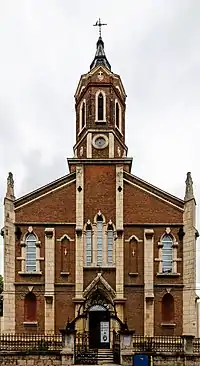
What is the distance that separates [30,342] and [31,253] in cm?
758

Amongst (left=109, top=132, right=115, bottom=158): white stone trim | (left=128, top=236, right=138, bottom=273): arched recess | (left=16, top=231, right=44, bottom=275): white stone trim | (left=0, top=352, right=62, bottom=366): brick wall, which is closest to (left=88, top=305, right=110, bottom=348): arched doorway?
(left=128, top=236, right=138, bottom=273): arched recess

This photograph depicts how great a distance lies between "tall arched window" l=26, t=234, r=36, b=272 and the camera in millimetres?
45250

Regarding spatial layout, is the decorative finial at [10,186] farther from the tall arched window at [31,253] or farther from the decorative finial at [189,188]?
the decorative finial at [189,188]

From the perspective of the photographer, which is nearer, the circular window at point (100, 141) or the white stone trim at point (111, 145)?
the white stone trim at point (111, 145)

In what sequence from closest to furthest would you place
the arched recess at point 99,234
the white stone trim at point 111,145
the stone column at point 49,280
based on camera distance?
the stone column at point 49,280 < the arched recess at point 99,234 < the white stone trim at point 111,145

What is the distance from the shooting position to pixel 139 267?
45250mm

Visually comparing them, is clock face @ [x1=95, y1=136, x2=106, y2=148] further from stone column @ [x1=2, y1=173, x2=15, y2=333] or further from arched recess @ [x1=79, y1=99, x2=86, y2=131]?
stone column @ [x1=2, y1=173, x2=15, y2=333]

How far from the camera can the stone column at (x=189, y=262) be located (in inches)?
1743

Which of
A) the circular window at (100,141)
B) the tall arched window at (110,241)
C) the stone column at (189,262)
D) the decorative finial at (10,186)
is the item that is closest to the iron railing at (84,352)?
the tall arched window at (110,241)

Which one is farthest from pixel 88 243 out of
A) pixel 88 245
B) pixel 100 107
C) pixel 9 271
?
pixel 100 107

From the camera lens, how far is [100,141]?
48812 mm

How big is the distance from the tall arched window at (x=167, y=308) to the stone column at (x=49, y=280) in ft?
22.3

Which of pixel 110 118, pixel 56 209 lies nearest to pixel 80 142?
pixel 110 118

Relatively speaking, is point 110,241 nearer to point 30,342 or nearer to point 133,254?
point 133,254
